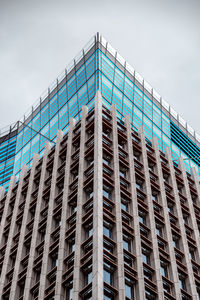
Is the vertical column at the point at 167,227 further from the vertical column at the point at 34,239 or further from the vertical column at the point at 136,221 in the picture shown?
the vertical column at the point at 34,239

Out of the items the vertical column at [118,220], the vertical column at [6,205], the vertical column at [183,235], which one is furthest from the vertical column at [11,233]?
the vertical column at [183,235]

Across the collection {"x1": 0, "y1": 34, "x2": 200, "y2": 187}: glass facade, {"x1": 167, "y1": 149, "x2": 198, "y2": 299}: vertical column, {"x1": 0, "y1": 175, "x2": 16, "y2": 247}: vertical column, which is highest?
{"x1": 0, "y1": 34, "x2": 200, "y2": 187}: glass facade

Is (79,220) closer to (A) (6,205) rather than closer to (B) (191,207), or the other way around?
(B) (191,207)

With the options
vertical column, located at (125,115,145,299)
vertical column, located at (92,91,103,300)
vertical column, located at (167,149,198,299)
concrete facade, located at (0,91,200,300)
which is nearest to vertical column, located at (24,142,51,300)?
concrete facade, located at (0,91,200,300)

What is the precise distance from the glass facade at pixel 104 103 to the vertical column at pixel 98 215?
8.84m

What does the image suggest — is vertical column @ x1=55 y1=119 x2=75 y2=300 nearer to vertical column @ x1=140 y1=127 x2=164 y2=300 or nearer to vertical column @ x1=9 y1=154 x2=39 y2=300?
vertical column @ x1=9 y1=154 x2=39 y2=300

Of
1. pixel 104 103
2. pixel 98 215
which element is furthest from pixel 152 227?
pixel 104 103

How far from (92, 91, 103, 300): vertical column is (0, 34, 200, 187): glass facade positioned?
348 inches

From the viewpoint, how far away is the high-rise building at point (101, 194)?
2427 inches

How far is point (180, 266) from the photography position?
68688mm

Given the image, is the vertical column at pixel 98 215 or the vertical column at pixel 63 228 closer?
the vertical column at pixel 98 215

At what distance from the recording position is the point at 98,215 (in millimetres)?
63562

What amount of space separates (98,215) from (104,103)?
28.0m

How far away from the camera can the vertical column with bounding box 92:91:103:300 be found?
2176 inches
